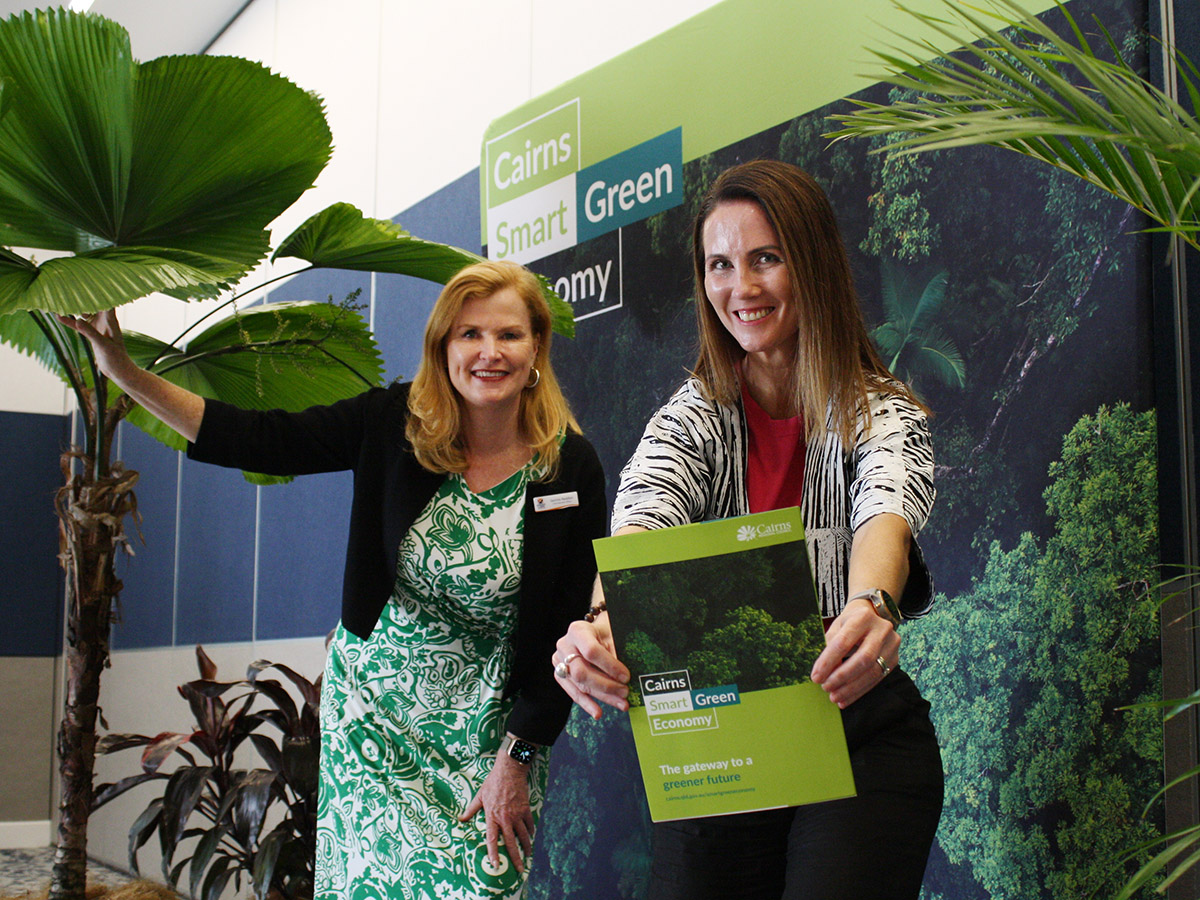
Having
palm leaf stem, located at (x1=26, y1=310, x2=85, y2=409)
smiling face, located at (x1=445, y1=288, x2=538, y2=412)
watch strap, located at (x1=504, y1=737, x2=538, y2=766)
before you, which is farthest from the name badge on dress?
palm leaf stem, located at (x1=26, y1=310, x2=85, y2=409)

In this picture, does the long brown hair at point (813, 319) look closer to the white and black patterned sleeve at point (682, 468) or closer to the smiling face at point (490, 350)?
the white and black patterned sleeve at point (682, 468)

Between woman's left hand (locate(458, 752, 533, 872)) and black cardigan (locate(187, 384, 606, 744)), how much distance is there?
0.09m

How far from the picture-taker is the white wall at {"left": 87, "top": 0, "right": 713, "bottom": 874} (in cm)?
335

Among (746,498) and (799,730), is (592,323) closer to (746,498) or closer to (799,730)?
(746,498)

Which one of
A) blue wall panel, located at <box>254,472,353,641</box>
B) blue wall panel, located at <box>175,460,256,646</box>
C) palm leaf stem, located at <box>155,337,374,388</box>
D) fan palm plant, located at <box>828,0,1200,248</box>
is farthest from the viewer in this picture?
blue wall panel, located at <box>175,460,256,646</box>

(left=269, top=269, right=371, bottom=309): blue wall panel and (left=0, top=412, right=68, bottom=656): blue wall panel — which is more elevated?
(left=269, top=269, right=371, bottom=309): blue wall panel

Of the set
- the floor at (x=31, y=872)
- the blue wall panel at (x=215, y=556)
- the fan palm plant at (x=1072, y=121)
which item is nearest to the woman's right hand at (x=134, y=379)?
the fan palm plant at (x=1072, y=121)

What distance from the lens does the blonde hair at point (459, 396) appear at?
2.29m

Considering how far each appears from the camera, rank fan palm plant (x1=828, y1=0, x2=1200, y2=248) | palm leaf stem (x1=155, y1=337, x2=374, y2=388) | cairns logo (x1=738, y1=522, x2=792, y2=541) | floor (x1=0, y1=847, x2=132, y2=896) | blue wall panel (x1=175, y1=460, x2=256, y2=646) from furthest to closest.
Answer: floor (x1=0, y1=847, x2=132, y2=896) < blue wall panel (x1=175, y1=460, x2=256, y2=646) < palm leaf stem (x1=155, y1=337, x2=374, y2=388) < cairns logo (x1=738, y1=522, x2=792, y2=541) < fan palm plant (x1=828, y1=0, x2=1200, y2=248)

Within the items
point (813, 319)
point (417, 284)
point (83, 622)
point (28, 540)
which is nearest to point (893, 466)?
point (813, 319)

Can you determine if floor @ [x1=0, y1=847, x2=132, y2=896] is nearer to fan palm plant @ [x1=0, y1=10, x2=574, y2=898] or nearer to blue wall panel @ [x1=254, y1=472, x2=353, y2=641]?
blue wall panel @ [x1=254, y1=472, x2=353, y2=641]

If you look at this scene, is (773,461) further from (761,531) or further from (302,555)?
(302,555)

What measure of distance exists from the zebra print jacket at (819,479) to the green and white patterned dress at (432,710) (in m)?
0.79

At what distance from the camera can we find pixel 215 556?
18.2 ft
